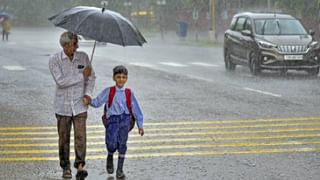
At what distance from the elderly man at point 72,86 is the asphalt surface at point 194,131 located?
1.63ft

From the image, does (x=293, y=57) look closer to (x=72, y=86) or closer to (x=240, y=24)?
(x=240, y=24)

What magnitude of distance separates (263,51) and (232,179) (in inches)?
534

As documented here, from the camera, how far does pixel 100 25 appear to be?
7195 millimetres

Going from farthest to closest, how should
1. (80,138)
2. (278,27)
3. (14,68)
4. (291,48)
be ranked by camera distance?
→ (14,68) < (278,27) < (291,48) < (80,138)

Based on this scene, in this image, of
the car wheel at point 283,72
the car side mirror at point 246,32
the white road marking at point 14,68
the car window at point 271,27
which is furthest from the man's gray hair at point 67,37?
the white road marking at point 14,68

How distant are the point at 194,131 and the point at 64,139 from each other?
11.4 ft

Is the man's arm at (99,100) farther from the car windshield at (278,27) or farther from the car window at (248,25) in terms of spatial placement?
the car window at (248,25)

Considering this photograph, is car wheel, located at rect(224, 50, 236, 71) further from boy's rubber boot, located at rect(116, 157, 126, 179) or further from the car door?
boy's rubber boot, located at rect(116, 157, 126, 179)

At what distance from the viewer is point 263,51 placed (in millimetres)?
20719

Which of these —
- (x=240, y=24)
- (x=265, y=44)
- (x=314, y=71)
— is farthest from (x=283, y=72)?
(x=240, y=24)

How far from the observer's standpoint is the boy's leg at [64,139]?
7410mm

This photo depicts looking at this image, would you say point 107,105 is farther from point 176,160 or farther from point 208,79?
point 208,79

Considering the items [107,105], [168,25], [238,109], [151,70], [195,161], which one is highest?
[107,105]

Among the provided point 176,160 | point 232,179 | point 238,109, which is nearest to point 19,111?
point 238,109
